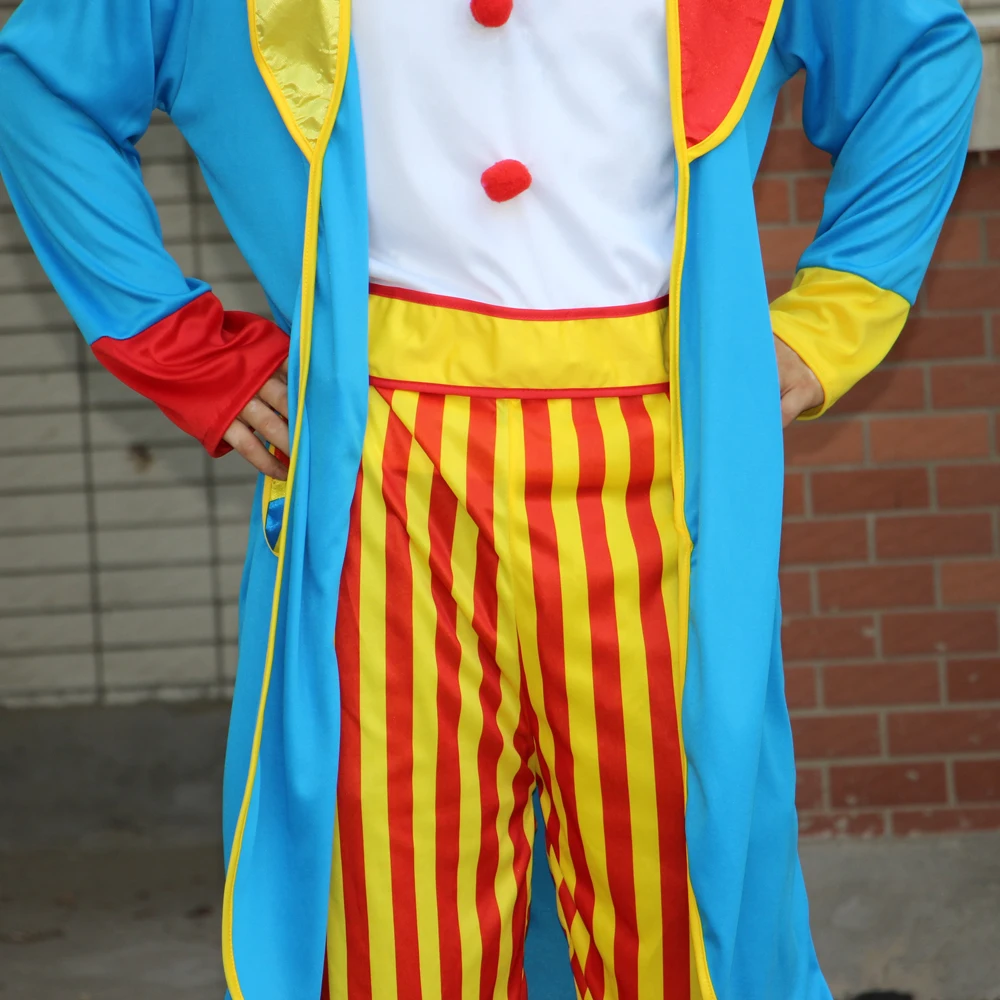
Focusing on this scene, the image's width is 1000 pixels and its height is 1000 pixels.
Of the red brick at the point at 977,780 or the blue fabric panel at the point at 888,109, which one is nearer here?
the blue fabric panel at the point at 888,109

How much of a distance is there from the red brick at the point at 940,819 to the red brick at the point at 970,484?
673mm

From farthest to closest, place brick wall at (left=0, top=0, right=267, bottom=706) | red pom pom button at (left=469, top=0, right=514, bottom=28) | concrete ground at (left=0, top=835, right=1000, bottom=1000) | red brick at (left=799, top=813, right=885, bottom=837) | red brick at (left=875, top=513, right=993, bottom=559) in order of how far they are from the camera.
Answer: brick wall at (left=0, top=0, right=267, bottom=706), red brick at (left=799, top=813, right=885, bottom=837), red brick at (left=875, top=513, right=993, bottom=559), concrete ground at (left=0, top=835, right=1000, bottom=1000), red pom pom button at (left=469, top=0, right=514, bottom=28)

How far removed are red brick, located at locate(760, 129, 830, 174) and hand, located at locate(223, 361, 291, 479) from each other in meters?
1.61

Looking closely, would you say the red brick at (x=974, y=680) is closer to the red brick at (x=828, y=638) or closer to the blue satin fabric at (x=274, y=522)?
the red brick at (x=828, y=638)

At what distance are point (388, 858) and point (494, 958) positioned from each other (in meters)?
0.17

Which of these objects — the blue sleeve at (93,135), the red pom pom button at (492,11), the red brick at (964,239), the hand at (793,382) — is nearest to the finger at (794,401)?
the hand at (793,382)

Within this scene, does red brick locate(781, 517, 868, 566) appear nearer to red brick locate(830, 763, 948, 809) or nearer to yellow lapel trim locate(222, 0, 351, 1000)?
red brick locate(830, 763, 948, 809)

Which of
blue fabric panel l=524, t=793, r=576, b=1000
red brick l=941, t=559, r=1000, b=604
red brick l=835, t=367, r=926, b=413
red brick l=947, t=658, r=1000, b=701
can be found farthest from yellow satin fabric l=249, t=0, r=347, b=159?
red brick l=947, t=658, r=1000, b=701

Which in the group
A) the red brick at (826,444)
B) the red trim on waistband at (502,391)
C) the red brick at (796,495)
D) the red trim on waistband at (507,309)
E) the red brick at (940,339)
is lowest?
the red brick at (796,495)

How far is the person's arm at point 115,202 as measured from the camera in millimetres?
1292

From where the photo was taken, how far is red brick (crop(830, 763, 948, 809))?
2842 millimetres

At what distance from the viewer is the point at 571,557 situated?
4.11 ft

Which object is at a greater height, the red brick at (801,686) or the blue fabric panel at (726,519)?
the blue fabric panel at (726,519)

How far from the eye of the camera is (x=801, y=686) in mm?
2814
